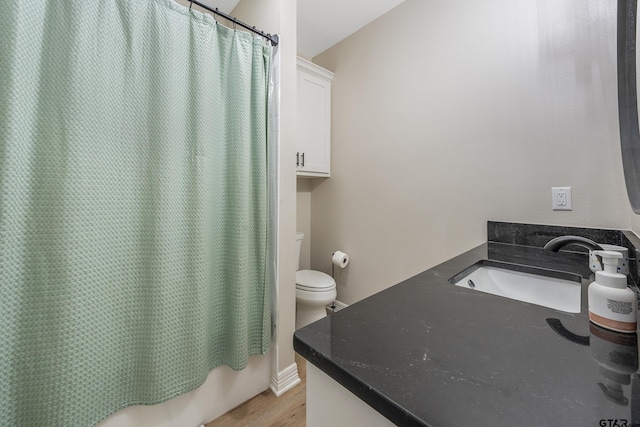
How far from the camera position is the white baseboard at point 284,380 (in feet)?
4.47

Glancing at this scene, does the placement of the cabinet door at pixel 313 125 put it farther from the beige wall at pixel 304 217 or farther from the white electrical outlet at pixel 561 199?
the white electrical outlet at pixel 561 199

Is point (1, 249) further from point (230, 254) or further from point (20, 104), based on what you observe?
point (230, 254)

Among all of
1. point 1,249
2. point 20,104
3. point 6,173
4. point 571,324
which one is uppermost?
point 20,104

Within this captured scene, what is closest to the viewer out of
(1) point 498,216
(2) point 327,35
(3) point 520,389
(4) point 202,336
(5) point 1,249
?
(3) point 520,389

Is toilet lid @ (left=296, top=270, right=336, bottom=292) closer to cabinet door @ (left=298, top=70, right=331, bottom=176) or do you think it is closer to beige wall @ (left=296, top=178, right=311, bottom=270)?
beige wall @ (left=296, top=178, right=311, bottom=270)

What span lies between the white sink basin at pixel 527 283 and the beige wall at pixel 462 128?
49 centimetres

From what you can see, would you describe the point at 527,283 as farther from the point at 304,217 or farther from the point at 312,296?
the point at 304,217

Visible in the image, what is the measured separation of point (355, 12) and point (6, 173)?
85.1 inches

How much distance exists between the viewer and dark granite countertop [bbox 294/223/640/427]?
302 mm

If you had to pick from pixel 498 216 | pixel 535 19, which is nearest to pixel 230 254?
pixel 498 216

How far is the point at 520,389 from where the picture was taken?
0.33 meters

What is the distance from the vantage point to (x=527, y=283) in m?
0.93

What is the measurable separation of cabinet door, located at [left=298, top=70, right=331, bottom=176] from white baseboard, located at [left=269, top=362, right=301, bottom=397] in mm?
1387

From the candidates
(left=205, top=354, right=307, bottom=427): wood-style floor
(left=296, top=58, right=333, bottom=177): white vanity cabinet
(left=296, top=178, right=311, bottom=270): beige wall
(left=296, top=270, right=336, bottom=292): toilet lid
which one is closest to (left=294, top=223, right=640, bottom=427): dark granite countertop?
(left=205, top=354, right=307, bottom=427): wood-style floor
